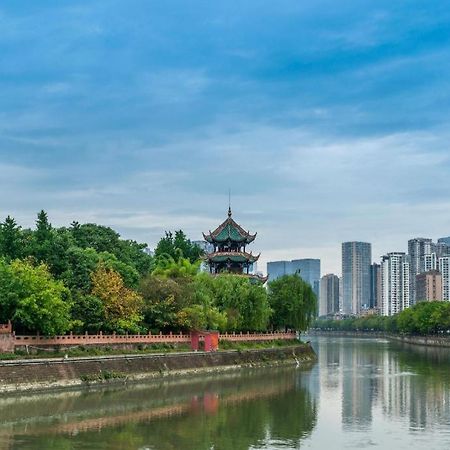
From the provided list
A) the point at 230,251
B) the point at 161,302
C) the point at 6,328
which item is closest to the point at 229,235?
the point at 230,251

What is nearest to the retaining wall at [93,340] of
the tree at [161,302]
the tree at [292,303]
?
the tree at [161,302]

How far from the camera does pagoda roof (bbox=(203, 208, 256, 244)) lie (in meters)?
88.9

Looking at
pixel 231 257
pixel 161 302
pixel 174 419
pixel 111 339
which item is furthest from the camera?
pixel 231 257

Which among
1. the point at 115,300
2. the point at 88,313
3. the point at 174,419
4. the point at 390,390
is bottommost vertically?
the point at 174,419

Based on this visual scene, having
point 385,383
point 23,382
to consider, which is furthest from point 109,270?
point 385,383

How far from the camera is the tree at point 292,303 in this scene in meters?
79.8

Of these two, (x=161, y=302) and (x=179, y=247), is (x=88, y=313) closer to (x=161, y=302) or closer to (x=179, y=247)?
(x=161, y=302)

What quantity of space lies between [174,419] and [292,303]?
43.3m

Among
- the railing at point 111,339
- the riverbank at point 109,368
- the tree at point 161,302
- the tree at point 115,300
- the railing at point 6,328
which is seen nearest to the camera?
the riverbank at point 109,368

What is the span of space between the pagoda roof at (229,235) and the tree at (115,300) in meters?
32.4

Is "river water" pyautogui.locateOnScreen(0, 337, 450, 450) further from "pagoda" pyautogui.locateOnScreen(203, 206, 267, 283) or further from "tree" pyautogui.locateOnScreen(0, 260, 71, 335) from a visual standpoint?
"pagoda" pyautogui.locateOnScreen(203, 206, 267, 283)

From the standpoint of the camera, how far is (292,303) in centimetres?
7950

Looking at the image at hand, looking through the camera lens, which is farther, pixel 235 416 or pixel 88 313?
pixel 88 313

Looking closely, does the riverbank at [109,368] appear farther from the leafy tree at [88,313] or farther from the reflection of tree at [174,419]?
the leafy tree at [88,313]
